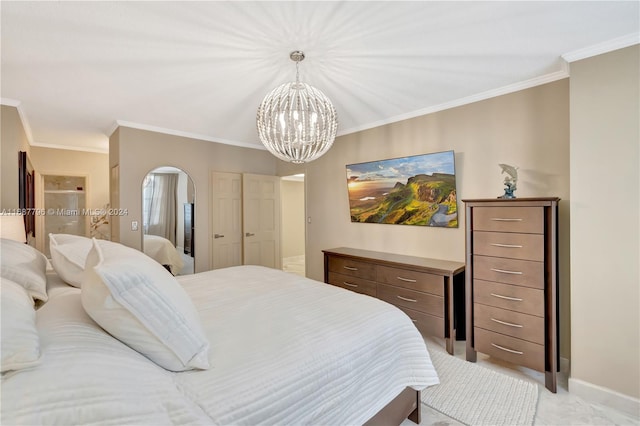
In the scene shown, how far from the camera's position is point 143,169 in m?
3.94

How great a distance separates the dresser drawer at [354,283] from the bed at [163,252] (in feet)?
7.50

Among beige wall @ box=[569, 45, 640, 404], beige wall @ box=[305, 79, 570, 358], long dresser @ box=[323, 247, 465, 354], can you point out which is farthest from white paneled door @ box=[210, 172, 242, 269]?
beige wall @ box=[569, 45, 640, 404]

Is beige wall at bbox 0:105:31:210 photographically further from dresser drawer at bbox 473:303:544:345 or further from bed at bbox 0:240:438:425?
dresser drawer at bbox 473:303:544:345

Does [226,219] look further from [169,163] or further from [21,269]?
[21,269]

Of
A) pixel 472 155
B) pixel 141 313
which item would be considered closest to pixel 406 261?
pixel 472 155

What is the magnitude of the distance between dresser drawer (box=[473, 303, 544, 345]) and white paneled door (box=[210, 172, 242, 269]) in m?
3.62

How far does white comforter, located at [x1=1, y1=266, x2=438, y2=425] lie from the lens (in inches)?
27.6

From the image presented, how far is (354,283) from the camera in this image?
12.0 feet

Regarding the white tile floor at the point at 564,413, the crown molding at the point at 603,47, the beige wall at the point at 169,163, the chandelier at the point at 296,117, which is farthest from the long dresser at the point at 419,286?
the beige wall at the point at 169,163

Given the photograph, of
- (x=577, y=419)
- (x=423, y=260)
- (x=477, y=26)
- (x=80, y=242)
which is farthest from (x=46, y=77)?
(x=577, y=419)

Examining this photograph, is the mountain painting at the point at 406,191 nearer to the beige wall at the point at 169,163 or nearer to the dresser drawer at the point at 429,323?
the dresser drawer at the point at 429,323

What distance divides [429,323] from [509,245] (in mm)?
1099

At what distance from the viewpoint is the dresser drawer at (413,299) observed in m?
2.89

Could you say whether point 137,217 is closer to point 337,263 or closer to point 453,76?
point 337,263
